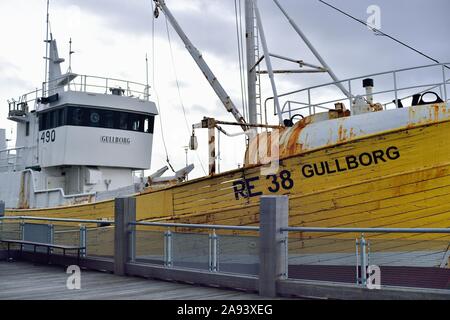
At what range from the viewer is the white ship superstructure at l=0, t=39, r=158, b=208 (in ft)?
67.7

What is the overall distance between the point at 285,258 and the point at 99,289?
3301mm

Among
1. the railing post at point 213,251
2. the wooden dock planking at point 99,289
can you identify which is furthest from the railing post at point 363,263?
the railing post at point 213,251

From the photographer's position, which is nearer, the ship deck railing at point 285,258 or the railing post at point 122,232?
the ship deck railing at point 285,258

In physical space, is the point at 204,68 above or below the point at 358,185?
above

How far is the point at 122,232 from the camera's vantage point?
37.1ft

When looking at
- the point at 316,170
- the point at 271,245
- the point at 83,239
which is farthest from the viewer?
the point at 83,239

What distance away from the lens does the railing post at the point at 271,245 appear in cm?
869

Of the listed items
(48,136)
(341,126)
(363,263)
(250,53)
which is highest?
(250,53)

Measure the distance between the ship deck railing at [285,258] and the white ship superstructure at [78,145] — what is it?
30.2ft

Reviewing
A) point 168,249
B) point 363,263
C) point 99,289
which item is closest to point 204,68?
point 168,249

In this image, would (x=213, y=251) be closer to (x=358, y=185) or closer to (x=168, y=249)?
(x=168, y=249)

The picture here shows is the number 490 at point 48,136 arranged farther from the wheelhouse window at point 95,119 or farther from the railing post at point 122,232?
the railing post at point 122,232

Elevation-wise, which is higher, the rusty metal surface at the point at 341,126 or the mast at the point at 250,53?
the mast at the point at 250,53

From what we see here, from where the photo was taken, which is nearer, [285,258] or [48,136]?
[285,258]
